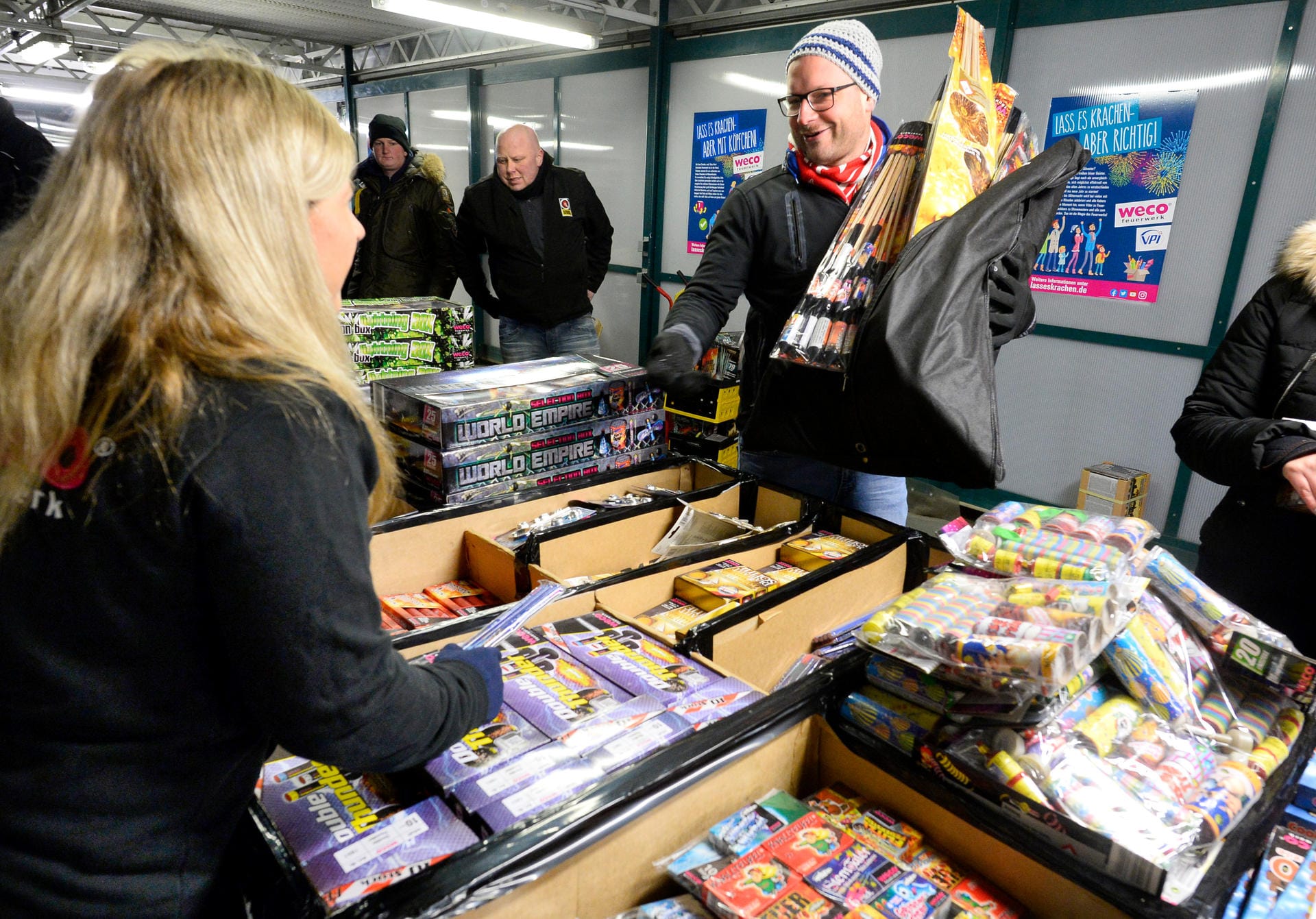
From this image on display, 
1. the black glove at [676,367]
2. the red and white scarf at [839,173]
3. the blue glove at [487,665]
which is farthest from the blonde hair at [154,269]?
the red and white scarf at [839,173]

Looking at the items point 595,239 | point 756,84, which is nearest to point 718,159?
point 756,84

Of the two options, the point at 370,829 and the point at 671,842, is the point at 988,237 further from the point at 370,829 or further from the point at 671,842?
the point at 370,829

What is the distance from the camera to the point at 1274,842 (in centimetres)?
108

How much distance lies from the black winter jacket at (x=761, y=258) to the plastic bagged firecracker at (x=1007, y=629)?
91 cm

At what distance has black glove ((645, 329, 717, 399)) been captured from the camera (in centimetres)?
188

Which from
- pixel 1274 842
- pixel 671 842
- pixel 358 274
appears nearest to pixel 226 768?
pixel 671 842

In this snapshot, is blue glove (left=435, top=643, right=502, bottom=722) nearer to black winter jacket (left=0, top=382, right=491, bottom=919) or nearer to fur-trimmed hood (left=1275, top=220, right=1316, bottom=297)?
black winter jacket (left=0, top=382, right=491, bottom=919)

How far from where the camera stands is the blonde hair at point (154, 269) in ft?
2.30

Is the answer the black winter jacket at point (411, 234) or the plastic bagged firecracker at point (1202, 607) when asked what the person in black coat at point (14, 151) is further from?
the plastic bagged firecracker at point (1202, 607)

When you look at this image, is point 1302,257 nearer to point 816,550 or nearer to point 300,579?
point 816,550

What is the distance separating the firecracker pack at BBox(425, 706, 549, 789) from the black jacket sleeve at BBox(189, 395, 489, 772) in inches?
8.9

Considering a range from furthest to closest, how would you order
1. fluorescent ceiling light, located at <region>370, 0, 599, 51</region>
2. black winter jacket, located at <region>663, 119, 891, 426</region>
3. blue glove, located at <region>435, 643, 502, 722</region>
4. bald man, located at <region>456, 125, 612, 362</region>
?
1. fluorescent ceiling light, located at <region>370, 0, 599, 51</region>
2. bald man, located at <region>456, 125, 612, 362</region>
3. black winter jacket, located at <region>663, 119, 891, 426</region>
4. blue glove, located at <region>435, 643, 502, 722</region>

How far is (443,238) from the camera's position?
14.5ft

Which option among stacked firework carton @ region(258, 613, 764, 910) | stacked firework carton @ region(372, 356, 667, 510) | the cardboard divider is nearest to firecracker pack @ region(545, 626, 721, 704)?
A: stacked firework carton @ region(258, 613, 764, 910)
